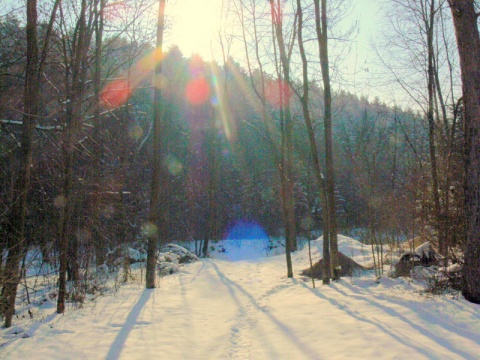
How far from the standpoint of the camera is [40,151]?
8203 mm

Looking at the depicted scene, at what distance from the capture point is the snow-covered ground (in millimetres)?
4297

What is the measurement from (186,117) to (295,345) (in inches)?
1324

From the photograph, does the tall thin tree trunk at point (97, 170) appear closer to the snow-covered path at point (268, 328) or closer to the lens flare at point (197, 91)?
the snow-covered path at point (268, 328)

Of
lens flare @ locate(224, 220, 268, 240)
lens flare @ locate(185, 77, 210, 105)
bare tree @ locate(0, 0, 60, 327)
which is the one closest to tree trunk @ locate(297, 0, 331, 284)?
bare tree @ locate(0, 0, 60, 327)

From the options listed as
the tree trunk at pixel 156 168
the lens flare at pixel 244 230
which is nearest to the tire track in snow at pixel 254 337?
the tree trunk at pixel 156 168

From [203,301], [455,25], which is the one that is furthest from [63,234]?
[455,25]

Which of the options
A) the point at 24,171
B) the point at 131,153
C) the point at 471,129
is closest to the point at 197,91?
the point at 131,153

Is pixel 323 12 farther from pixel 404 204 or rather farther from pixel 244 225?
pixel 244 225

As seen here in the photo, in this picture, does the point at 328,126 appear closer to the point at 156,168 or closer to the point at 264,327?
the point at 156,168

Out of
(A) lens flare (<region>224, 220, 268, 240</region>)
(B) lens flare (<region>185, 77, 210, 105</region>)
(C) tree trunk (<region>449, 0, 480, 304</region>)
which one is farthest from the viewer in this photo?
(B) lens flare (<region>185, 77, 210, 105</region>)

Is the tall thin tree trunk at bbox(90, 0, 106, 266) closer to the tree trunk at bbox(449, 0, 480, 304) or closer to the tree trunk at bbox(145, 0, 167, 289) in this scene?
the tree trunk at bbox(145, 0, 167, 289)

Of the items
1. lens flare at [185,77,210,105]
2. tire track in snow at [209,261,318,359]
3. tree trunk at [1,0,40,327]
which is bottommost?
tire track in snow at [209,261,318,359]

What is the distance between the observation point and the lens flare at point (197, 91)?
122 ft

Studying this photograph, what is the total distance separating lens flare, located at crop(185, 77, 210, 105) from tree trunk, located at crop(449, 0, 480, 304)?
31.7 metres
